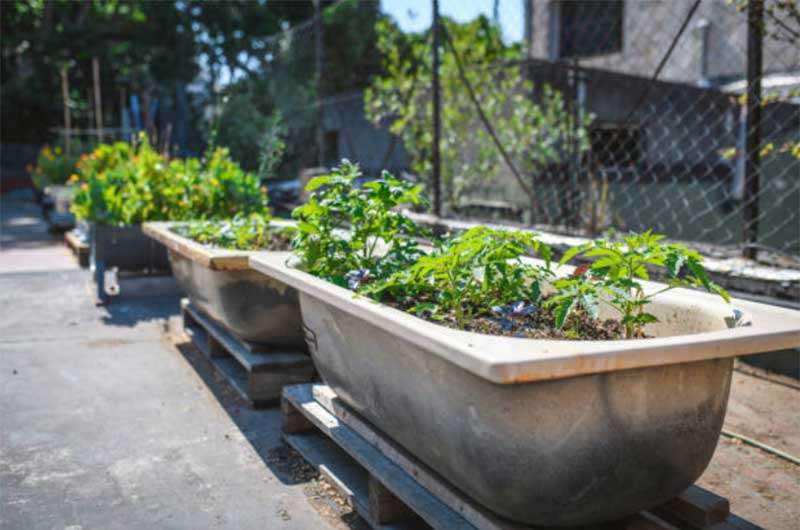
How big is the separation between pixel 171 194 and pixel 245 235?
5.32ft

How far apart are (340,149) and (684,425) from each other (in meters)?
12.9

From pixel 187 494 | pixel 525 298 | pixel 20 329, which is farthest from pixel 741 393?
pixel 20 329

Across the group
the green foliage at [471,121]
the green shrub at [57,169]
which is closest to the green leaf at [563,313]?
the green foliage at [471,121]

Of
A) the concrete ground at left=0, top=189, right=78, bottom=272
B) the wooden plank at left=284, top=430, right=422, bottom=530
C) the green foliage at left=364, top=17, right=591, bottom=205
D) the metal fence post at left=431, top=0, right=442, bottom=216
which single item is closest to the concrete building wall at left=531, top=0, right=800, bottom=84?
the green foliage at left=364, top=17, right=591, bottom=205

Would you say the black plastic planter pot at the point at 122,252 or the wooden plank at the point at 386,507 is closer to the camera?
the wooden plank at the point at 386,507

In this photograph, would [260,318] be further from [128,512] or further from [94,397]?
[128,512]

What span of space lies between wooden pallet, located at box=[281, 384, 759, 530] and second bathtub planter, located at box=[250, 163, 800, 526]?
52 mm

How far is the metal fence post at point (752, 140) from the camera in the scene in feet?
11.7

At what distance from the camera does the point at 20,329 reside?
4.50 m

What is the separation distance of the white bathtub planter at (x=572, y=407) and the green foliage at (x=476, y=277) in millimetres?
282

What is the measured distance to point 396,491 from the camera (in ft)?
6.49

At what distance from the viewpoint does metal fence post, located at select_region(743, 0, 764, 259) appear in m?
3.56

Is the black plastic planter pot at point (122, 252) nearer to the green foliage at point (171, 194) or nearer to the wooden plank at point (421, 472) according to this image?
the green foliage at point (171, 194)

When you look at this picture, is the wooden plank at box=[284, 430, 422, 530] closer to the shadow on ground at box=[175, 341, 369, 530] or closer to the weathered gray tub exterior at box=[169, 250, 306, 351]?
the shadow on ground at box=[175, 341, 369, 530]
